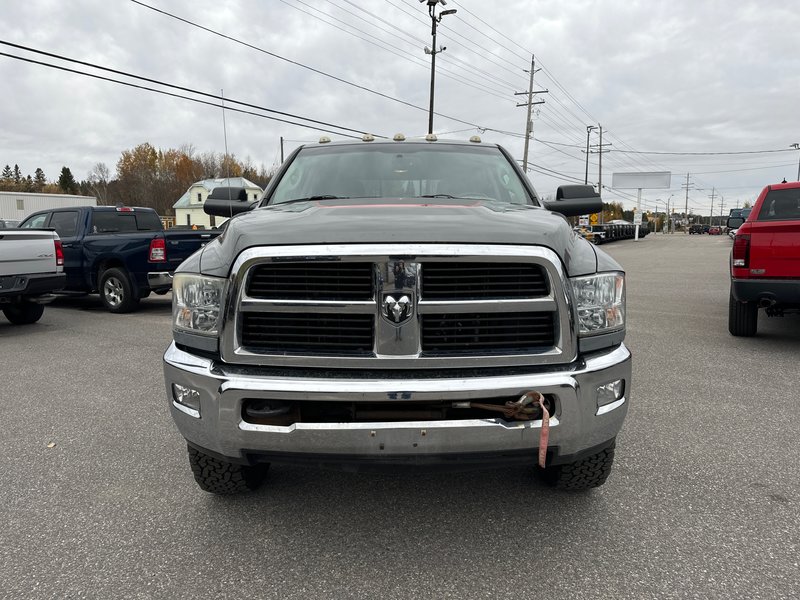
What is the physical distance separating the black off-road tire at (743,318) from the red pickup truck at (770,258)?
0.86 ft

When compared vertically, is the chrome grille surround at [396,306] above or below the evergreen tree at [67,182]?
below

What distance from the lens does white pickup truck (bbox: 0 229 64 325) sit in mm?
7668

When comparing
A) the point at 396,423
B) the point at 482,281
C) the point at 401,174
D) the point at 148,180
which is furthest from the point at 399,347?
the point at 148,180

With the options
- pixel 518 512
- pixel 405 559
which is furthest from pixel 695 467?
pixel 405 559

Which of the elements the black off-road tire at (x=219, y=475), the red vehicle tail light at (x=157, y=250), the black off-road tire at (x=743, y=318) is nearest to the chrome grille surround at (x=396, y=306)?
the black off-road tire at (x=219, y=475)

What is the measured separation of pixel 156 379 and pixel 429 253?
4.01 metres

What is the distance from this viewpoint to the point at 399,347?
2266 mm

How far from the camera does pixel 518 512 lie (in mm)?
2777

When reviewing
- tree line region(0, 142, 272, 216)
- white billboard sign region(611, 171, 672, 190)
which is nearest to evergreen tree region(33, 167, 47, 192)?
tree line region(0, 142, 272, 216)

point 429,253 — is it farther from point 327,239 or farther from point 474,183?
point 474,183

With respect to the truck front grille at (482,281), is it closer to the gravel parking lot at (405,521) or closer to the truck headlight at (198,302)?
the truck headlight at (198,302)

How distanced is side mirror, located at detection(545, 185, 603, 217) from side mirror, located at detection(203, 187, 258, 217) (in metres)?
2.10

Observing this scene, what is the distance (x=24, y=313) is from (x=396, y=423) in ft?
29.0

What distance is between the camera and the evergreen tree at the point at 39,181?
104250mm
